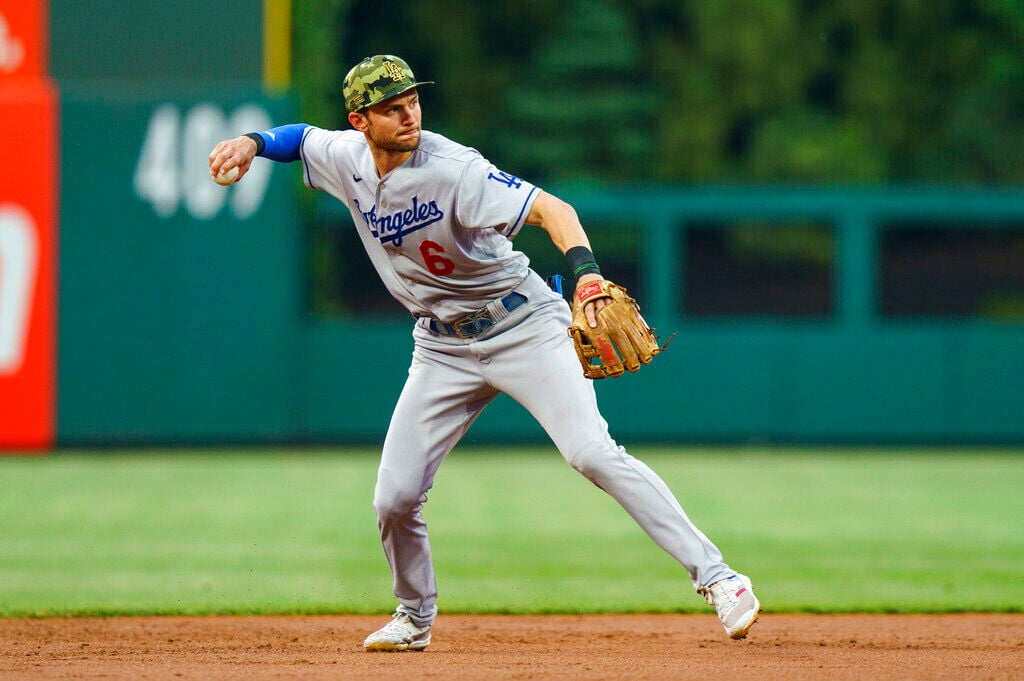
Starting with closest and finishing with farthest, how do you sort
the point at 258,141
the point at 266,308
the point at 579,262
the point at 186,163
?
the point at 579,262 → the point at 258,141 → the point at 186,163 → the point at 266,308

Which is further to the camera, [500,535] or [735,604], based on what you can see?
[500,535]

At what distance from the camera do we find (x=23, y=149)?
40.0ft

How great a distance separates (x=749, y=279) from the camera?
42.8 ft

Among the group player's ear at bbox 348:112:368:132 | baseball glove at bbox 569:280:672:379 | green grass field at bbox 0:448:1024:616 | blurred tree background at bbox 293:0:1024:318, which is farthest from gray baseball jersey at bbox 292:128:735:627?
blurred tree background at bbox 293:0:1024:318

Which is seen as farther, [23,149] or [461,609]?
[23,149]

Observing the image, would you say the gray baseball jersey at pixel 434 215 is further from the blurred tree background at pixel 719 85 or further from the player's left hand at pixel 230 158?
the blurred tree background at pixel 719 85

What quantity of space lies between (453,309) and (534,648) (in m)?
1.19

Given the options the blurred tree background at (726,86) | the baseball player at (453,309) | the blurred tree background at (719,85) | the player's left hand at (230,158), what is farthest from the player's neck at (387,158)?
the blurred tree background at (726,86)

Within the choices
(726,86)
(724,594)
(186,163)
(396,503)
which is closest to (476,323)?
(396,503)

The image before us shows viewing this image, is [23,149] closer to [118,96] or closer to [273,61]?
[118,96]

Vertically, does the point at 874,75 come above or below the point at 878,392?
above

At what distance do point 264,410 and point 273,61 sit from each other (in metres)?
3.04

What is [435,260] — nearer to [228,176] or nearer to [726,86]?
[228,176]

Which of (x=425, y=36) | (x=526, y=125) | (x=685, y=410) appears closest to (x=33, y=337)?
(x=685, y=410)
